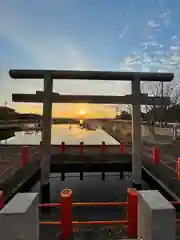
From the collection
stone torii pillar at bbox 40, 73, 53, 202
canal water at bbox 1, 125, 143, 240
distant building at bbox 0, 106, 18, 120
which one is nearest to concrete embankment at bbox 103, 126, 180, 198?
canal water at bbox 1, 125, 143, 240

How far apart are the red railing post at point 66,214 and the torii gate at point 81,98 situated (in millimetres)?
4580

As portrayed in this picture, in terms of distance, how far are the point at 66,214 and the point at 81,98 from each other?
5.80 m

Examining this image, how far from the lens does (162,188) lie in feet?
28.0

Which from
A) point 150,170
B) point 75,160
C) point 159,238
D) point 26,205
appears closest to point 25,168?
point 75,160

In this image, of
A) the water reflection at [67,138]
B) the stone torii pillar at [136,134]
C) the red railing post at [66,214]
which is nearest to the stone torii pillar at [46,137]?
the stone torii pillar at [136,134]

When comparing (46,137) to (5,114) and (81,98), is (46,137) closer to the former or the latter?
(81,98)

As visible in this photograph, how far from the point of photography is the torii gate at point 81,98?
9609mm

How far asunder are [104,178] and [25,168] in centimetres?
623

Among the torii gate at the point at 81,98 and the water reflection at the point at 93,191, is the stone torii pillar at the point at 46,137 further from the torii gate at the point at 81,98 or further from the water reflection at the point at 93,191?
the water reflection at the point at 93,191

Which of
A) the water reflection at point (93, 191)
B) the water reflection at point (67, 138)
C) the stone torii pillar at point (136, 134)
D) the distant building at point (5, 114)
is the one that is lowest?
the water reflection at point (93, 191)

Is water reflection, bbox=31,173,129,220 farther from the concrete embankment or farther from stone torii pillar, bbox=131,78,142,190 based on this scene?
the concrete embankment

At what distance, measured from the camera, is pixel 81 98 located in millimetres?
9977

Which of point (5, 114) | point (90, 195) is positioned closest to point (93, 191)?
point (90, 195)

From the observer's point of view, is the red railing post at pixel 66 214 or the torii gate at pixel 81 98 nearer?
the red railing post at pixel 66 214
